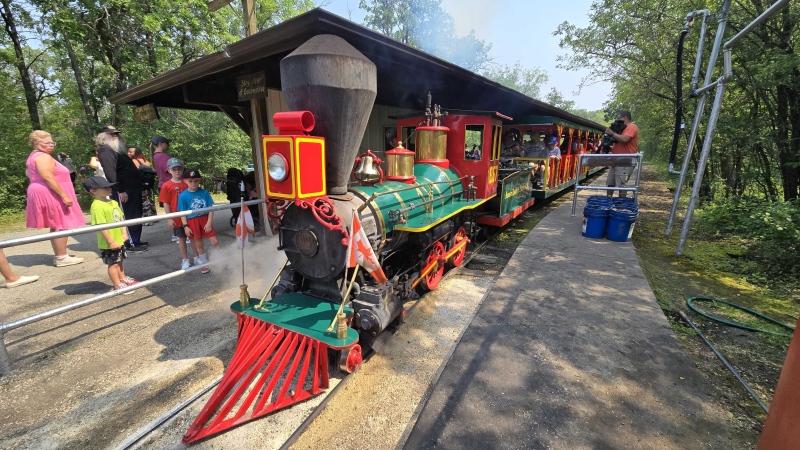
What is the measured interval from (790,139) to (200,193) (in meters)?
9.89

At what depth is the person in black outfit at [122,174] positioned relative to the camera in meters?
6.24

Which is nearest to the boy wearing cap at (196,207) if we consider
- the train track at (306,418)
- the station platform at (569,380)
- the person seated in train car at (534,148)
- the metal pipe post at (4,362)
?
the metal pipe post at (4,362)

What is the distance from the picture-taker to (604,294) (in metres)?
4.16

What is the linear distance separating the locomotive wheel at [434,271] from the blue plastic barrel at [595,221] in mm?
3467

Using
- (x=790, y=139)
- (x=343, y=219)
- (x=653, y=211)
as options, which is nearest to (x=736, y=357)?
(x=343, y=219)

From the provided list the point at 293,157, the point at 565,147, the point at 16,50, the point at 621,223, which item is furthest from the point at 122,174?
the point at 565,147

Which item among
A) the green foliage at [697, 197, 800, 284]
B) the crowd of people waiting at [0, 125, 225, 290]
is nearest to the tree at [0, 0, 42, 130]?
the crowd of people waiting at [0, 125, 225, 290]

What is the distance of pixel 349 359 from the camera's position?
2695mm

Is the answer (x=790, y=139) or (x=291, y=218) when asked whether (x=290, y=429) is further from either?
(x=790, y=139)

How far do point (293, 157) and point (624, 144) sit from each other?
7302 millimetres

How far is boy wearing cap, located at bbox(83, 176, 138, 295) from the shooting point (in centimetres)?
397

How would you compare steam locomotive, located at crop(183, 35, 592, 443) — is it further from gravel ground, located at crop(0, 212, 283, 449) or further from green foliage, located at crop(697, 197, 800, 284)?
green foliage, located at crop(697, 197, 800, 284)

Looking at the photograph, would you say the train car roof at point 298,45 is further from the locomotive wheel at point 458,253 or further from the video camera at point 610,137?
the locomotive wheel at point 458,253

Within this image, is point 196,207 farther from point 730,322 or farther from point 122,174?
point 730,322
